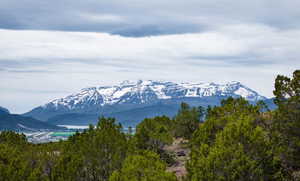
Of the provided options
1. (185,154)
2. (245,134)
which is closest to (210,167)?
(245,134)

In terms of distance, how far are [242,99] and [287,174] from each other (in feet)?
84.3

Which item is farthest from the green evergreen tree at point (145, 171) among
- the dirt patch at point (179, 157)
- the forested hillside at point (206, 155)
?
the dirt patch at point (179, 157)

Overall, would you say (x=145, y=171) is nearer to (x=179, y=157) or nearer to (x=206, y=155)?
(x=206, y=155)

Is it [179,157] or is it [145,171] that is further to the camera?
[179,157]

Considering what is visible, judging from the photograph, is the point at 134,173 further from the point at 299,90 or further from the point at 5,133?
the point at 5,133

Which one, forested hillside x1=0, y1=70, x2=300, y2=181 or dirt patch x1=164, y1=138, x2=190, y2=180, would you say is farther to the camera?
dirt patch x1=164, y1=138, x2=190, y2=180

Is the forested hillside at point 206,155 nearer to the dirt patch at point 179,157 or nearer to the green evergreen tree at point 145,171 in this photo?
the green evergreen tree at point 145,171

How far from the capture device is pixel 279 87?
135 feet

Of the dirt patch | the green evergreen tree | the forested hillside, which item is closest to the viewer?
the green evergreen tree

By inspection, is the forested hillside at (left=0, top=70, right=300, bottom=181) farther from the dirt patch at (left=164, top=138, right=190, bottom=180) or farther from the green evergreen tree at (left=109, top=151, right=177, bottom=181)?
the dirt patch at (left=164, top=138, right=190, bottom=180)

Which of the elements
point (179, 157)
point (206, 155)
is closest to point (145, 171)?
point (206, 155)

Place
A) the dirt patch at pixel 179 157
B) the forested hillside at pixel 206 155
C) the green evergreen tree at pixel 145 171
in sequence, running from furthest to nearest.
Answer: the dirt patch at pixel 179 157, the forested hillside at pixel 206 155, the green evergreen tree at pixel 145 171

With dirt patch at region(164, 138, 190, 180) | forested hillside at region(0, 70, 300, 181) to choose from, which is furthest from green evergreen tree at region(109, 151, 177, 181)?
dirt patch at region(164, 138, 190, 180)

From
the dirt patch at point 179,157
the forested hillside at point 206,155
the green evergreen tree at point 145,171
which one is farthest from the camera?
the dirt patch at point 179,157
